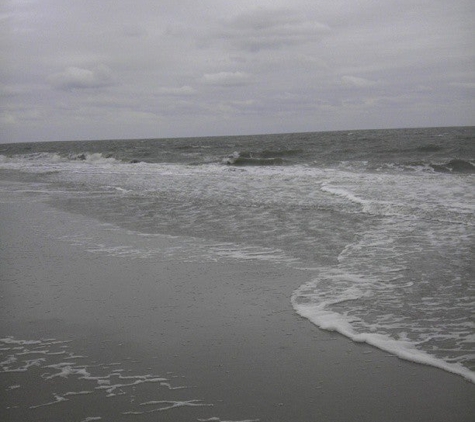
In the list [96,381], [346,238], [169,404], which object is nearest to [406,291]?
[346,238]

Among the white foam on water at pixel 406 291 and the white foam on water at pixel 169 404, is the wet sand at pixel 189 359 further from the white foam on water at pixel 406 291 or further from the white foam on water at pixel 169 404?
the white foam on water at pixel 406 291

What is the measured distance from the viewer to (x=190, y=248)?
23.4 ft

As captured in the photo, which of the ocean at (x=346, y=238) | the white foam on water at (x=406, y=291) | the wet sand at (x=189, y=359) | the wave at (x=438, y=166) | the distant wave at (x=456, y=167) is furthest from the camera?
the wave at (x=438, y=166)

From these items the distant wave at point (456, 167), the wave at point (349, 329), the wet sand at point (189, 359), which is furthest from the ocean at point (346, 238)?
the distant wave at point (456, 167)

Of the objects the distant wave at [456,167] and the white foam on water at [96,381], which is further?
the distant wave at [456,167]

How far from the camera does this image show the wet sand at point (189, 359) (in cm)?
294

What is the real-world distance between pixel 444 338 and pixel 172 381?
7.07 feet

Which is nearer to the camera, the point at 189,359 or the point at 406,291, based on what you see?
the point at 189,359

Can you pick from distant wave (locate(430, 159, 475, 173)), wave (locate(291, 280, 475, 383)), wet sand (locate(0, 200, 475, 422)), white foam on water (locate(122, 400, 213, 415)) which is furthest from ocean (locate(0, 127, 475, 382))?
distant wave (locate(430, 159, 475, 173))

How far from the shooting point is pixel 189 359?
360 centimetres

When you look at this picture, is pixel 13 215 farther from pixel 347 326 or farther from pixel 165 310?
pixel 347 326

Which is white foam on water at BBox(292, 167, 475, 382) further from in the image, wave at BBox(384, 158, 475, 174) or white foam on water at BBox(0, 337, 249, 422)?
wave at BBox(384, 158, 475, 174)

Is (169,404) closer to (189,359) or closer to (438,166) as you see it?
(189,359)

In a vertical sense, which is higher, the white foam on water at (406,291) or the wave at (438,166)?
the wave at (438,166)
